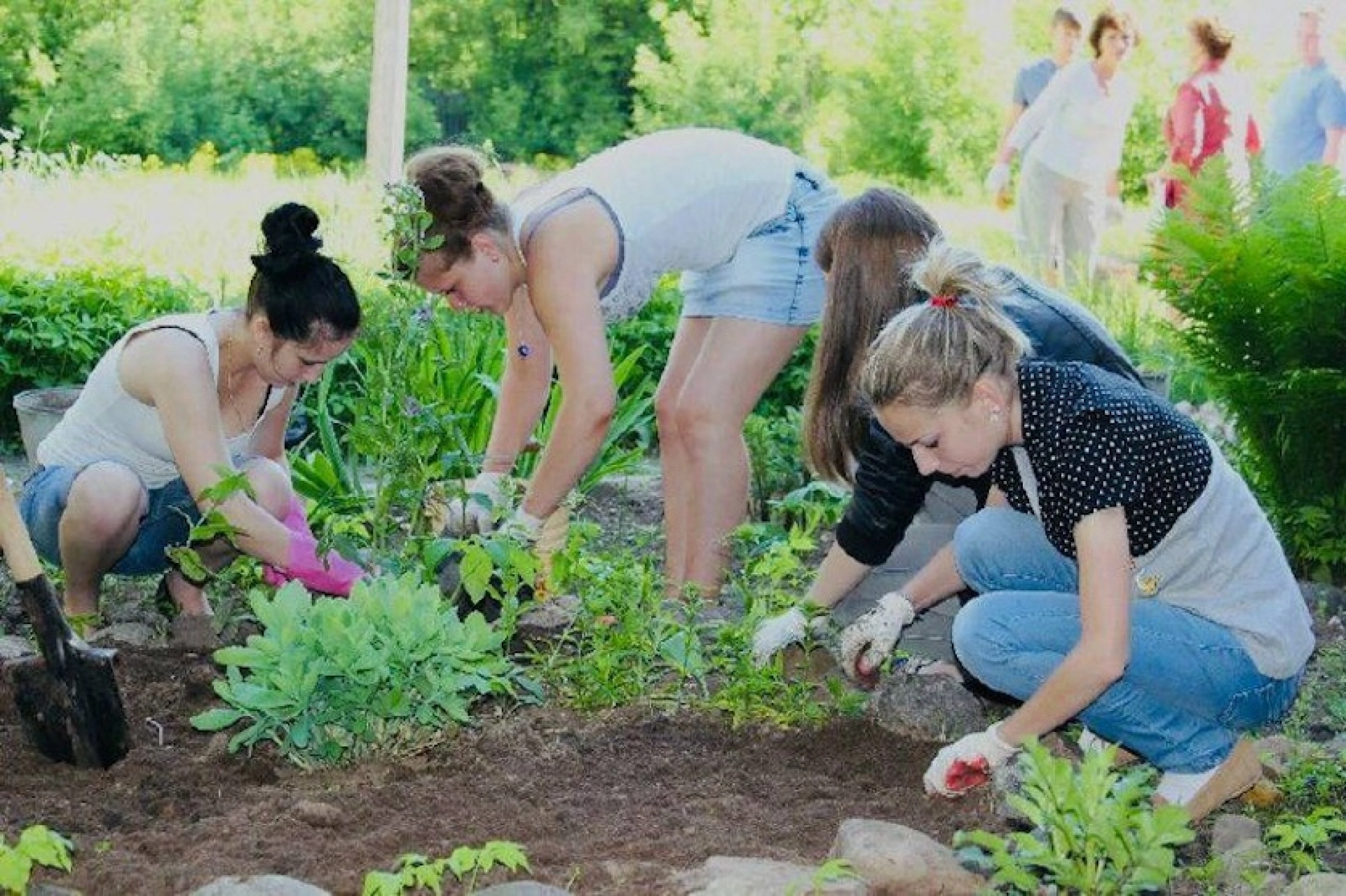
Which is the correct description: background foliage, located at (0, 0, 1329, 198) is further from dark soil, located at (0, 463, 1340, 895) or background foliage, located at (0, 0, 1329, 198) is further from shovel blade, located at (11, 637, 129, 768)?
shovel blade, located at (11, 637, 129, 768)

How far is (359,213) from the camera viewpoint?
9.14 m

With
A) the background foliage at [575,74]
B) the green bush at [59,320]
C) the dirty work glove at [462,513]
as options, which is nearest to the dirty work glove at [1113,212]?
the background foliage at [575,74]

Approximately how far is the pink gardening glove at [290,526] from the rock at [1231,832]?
1874 millimetres

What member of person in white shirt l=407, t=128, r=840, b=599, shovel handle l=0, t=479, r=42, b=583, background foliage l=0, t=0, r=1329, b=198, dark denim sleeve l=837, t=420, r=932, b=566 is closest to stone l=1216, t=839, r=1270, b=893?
dark denim sleeve l=837, t=420, r=932, b=566

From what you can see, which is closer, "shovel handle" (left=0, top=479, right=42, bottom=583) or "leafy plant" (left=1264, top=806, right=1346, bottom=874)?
"leafy plant" (left=1264, top=806, right=1346, bottom=874)

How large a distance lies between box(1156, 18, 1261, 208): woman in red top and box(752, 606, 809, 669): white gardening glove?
4927mm

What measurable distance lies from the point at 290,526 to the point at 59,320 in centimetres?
216

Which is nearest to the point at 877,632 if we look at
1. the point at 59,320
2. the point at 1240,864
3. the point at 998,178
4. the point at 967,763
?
the point at 967,763

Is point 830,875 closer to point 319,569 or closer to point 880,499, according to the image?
point 880,499

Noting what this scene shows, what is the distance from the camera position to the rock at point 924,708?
324cm

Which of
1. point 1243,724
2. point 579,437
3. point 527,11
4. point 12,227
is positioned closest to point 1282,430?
point 1243,724

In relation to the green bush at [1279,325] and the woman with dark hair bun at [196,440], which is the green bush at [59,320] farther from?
the green bush at [1279,325]

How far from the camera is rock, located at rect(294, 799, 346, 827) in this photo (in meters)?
2.74

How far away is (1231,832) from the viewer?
9.70 ft
